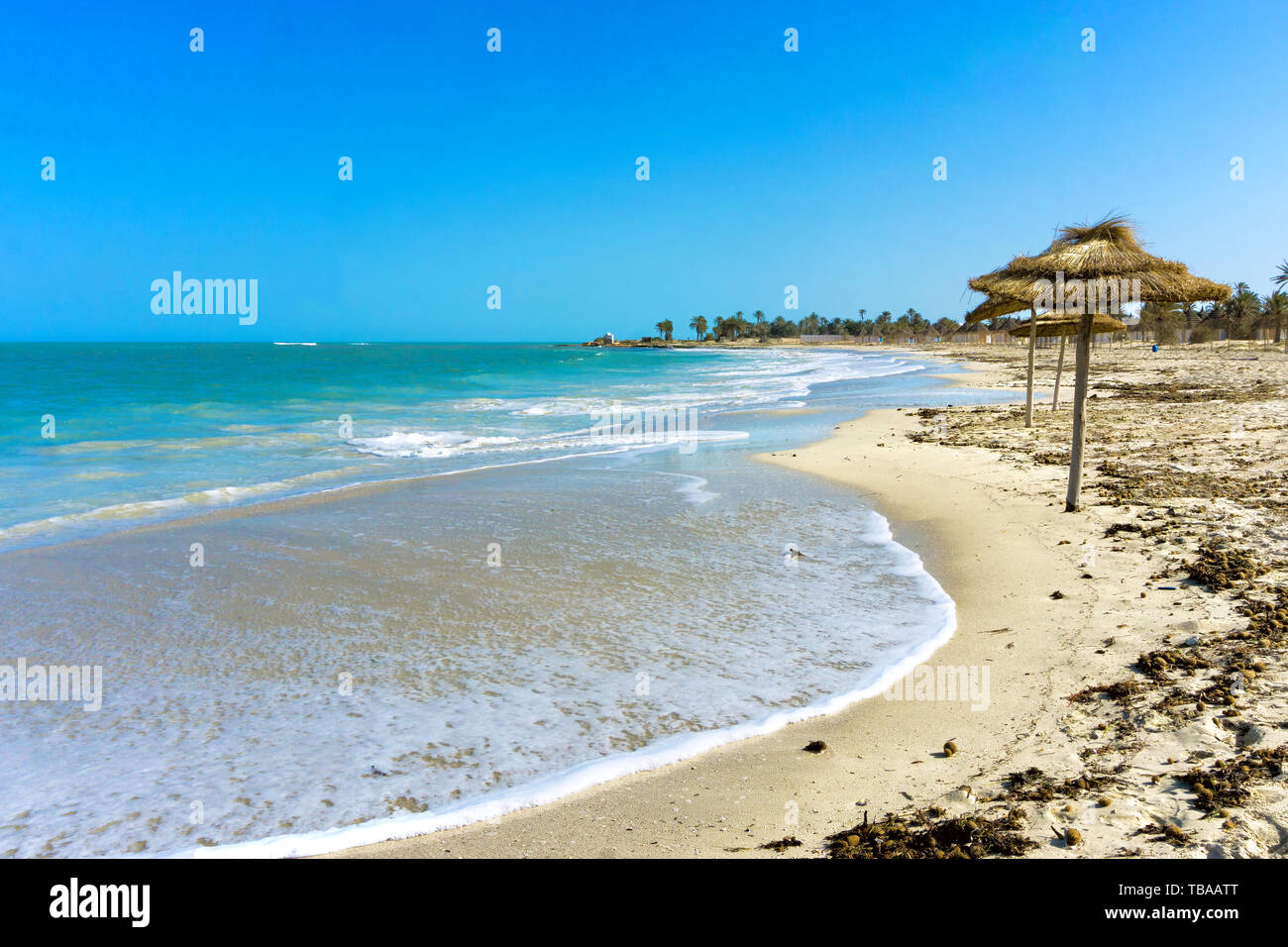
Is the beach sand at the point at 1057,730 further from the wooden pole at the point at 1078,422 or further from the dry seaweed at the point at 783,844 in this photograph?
the wooden pole at the point at 1078,422

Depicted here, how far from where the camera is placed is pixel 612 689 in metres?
4.77

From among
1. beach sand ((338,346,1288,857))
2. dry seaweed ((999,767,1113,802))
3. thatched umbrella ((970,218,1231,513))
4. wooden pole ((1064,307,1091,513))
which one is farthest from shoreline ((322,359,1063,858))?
thatched umbrella ((970,218,1231,513))

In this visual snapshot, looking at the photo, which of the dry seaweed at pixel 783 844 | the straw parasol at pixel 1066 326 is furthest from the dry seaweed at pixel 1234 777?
the straw parasol at pixel 1066 326

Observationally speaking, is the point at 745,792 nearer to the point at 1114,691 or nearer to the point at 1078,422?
the point at 1114,691

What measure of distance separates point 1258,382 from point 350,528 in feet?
88.9

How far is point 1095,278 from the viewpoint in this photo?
797 centimetres

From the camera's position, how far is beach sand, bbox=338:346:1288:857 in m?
3.12

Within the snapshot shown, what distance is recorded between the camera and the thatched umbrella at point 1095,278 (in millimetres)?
7984

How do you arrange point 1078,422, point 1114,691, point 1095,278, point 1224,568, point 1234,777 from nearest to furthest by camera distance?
1. point 1234,777
2. point 1114,691
3. point 1224,568
4. point 1095,278
5. point 1078,422

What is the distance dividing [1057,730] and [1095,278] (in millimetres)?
5938

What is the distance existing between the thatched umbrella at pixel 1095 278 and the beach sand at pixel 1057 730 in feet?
5.48

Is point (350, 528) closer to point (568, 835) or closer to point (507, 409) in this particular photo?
point (568, 835)

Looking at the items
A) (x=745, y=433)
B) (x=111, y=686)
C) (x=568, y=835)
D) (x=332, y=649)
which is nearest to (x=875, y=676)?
Result: (x=568, y=835)

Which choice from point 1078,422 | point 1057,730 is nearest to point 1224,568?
point 1078,422
